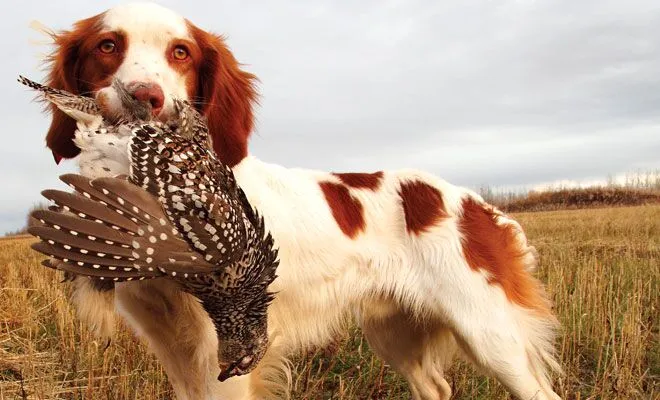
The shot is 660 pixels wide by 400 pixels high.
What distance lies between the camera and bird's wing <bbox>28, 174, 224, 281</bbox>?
1.86 meters

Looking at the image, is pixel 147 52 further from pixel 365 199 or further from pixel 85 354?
pixel 85 354

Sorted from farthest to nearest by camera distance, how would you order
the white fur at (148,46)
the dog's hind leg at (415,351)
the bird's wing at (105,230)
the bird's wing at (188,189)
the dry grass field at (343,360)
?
the dog's hind leg at (415,351)
the dry grass field at (343,360)
the white fur at (148,46)
the bird's wing at (188,189)
the bird's wing at (105,230)

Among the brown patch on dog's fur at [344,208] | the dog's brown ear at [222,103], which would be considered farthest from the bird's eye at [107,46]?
the brown patch on dog's fur at [344,208]

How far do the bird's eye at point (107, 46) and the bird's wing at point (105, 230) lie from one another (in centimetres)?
71

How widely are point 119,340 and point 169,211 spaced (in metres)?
2.52

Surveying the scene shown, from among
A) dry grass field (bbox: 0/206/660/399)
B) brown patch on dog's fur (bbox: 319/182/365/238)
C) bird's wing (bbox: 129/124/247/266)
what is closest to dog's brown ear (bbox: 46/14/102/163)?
bird's wing (bbox: 129/124/247/266)

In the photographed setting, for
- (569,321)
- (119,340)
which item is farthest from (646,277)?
(119,340)

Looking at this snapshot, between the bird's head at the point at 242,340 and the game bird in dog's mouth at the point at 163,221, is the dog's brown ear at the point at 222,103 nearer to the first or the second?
the game bird in dog's mouth at the point at 163,221

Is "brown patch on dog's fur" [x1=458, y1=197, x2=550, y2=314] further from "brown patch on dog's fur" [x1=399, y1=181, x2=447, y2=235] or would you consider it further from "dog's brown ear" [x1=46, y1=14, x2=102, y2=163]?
"dog's brown ear" [x1=46, y1=14, x2=102, y2=163]

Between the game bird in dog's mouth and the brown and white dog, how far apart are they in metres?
0.21

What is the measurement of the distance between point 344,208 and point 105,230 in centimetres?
146

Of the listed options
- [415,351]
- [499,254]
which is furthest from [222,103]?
[415,351]

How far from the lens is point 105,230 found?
189cm

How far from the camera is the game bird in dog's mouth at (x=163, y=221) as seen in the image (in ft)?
6.14
